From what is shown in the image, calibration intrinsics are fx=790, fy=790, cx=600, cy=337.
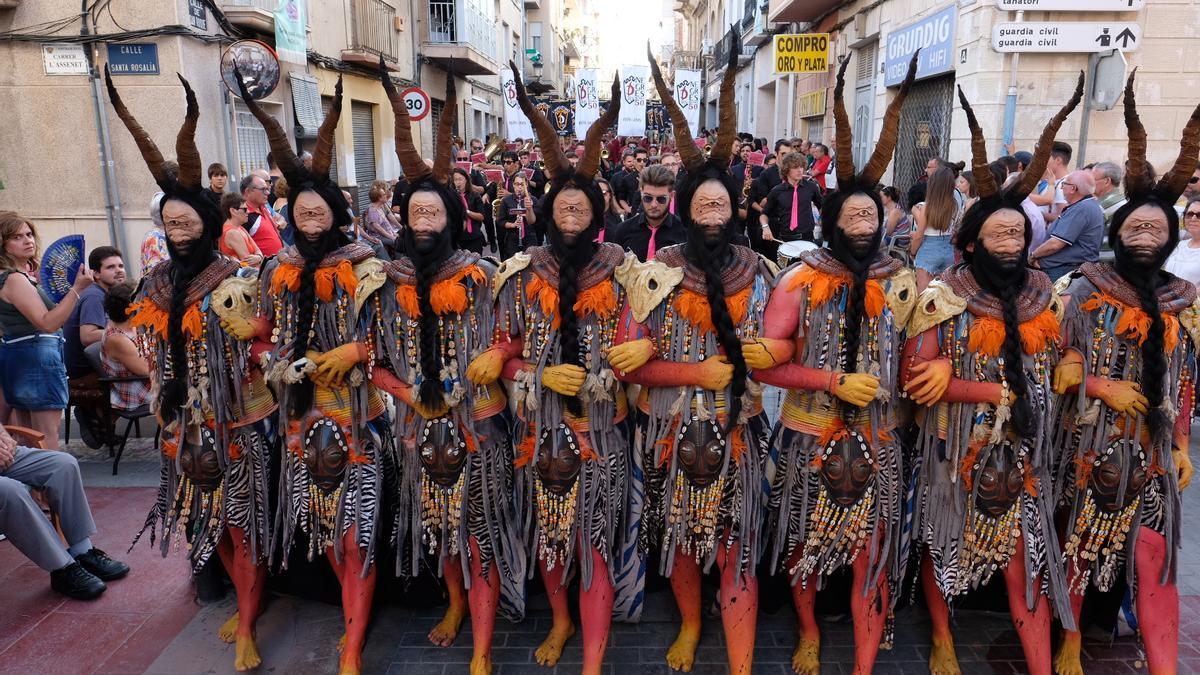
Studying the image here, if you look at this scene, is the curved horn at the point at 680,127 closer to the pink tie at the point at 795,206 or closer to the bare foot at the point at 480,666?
the bare foot at the point at 480,666

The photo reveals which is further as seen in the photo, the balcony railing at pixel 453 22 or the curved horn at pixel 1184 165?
the balcony railing at pixel 453 22

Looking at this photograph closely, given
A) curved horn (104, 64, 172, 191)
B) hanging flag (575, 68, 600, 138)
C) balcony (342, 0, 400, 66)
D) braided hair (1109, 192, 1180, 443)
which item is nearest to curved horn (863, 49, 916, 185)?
braided hair (1109, 192, 1180, 443)

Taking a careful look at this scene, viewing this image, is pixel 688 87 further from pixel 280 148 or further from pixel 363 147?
pixel 280 148

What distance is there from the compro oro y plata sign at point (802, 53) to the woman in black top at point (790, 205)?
23.3 ft

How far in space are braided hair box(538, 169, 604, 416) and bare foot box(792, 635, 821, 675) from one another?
140cm

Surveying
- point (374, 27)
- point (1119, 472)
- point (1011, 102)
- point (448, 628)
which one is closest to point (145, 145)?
point (448, 628)

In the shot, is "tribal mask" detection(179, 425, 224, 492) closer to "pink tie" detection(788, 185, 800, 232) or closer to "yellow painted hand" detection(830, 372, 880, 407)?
"yellow painted hand" detection(830, 372, 880, 407)

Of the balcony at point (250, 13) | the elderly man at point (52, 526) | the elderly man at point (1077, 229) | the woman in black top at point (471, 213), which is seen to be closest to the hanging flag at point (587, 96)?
the balcony at point (250, 13)

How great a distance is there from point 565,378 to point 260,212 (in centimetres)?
493

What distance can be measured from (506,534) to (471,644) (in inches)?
21.2

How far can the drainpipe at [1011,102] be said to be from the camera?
829cm

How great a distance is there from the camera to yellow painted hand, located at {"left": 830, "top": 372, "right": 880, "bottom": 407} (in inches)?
99.0

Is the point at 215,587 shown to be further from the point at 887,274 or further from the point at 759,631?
the point at 887,274

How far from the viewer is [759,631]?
126 inches
